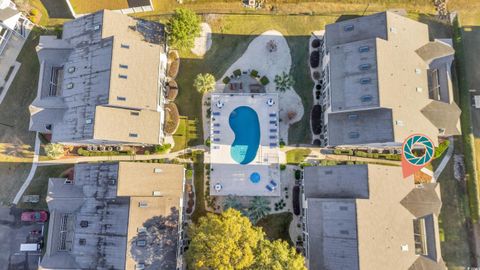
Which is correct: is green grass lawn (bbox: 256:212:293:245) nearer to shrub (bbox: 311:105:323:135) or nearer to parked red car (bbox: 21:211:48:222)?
shrub (bbox: 311:105:323:135)

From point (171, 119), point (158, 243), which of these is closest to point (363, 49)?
point (171, 119)

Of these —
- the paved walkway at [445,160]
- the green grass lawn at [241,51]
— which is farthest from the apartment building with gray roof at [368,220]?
the green grass lawn at [241,51]

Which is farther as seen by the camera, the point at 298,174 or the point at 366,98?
the point at 298,174

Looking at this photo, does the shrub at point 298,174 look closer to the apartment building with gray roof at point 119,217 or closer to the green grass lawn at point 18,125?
the apartment building with gray roof at point 119,217

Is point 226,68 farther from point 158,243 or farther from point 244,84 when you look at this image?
point 158,243

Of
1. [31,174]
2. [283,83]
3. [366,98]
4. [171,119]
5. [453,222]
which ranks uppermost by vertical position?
[283,83]

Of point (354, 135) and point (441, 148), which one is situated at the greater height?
point (354, 135)

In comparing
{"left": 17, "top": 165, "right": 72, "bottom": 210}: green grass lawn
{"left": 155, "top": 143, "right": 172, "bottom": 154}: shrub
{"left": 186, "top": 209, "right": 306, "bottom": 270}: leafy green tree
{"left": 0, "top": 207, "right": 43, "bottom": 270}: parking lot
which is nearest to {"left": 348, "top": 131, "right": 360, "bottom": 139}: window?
{"left": 186, "top": 209, "right": 306, "bottom": 270}: leafy green tree
